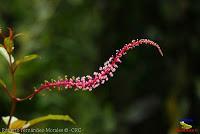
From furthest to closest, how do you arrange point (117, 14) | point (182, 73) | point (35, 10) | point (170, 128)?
point (35, 10), point (117, 14), point (182, 73), point (170, 128)

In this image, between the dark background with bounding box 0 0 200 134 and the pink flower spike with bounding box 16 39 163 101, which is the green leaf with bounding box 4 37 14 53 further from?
the dark background with bounding box 0 0 200 134

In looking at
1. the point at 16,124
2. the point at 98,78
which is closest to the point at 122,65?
the point at 16,124

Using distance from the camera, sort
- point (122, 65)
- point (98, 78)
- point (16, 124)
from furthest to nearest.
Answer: point (122, 65), point (16, 124), point (98, 78)

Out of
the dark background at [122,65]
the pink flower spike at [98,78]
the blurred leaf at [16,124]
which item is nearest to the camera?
the pink flower spike at [98,78]

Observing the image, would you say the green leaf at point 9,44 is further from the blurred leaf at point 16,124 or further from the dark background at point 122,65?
the dark background at point 122,65

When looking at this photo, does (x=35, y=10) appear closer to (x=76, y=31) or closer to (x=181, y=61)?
(x=76, y=31)

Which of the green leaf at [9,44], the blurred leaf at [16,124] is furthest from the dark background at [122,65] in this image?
the green leaf at [9,44]

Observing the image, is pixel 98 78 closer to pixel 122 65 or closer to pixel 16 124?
pixel 16 124

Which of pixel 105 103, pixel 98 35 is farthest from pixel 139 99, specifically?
pixel 98 35
